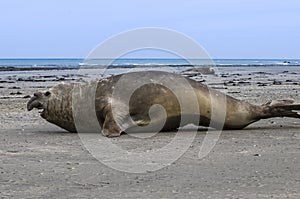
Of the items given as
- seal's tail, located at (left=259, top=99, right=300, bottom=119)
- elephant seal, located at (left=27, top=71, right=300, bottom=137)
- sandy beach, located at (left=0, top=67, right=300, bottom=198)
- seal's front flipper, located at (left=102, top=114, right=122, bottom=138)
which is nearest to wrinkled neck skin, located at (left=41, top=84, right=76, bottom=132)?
elephant seal, located at (left=27, top=71, right=300, bottom=137)

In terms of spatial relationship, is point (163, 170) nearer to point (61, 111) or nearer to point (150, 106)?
point (150, 106)

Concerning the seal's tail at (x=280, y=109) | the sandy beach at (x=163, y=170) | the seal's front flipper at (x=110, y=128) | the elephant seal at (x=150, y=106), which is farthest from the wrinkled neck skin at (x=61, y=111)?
the seal's tail at (x=280, y=109)

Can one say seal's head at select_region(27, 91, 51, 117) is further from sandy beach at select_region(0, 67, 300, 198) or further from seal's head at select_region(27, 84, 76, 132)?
sandy beach at select_region(0, 67, 300, 198)

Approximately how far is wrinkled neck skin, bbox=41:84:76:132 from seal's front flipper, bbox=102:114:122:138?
87cm

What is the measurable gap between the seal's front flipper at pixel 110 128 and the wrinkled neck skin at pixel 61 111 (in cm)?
87

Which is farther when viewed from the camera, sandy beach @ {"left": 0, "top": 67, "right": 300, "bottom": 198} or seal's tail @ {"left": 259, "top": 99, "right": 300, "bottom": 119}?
seal's tail @ {"left": 259, "top": 99, "right": 300, "bottom": 119}

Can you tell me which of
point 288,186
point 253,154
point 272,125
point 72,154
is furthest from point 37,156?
point 272,125

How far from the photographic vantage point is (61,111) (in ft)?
34.0

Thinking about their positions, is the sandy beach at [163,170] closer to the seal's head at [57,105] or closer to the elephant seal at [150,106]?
the elephant seal at [150,106]

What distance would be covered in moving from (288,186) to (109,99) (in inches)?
195

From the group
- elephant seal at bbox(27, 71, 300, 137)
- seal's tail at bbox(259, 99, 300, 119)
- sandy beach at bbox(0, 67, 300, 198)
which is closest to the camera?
sandy beach at bbox(0, 67, 300, 198)

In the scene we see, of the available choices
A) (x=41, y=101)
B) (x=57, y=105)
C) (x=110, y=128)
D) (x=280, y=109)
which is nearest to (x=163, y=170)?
(x=110, y=128)

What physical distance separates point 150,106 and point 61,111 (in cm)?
155

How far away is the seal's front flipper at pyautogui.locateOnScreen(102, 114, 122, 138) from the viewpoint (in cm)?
935
